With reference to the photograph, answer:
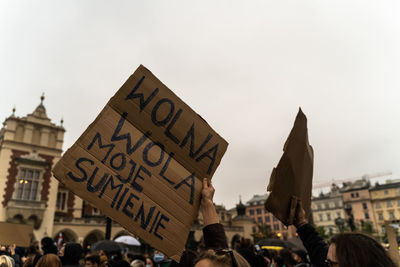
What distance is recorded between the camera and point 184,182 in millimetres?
2561

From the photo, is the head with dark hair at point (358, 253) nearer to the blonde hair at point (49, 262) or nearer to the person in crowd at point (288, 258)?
the blonde hair at point (49, 262)

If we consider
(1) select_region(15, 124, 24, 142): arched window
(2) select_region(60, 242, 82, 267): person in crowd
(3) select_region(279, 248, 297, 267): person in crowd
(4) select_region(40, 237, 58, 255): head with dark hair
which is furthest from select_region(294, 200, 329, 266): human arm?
(1) select_region(15, 124, 24, 142): arched window

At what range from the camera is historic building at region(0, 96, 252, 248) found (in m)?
27.4

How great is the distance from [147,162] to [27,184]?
100.0ft

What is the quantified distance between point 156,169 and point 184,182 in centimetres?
25

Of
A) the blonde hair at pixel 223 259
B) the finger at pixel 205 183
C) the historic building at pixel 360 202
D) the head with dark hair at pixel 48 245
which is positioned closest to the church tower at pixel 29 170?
the head with dark hair at pixel 48 245

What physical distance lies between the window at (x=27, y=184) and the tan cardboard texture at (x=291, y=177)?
30381 mm

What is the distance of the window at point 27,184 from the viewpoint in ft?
91.6

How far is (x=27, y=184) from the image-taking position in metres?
28.5

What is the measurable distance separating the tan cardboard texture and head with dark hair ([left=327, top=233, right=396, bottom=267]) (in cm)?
90

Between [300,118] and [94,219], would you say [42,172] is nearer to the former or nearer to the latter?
[94,219]

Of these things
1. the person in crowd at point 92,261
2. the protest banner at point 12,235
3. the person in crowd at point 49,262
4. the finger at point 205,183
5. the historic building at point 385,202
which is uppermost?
the historic building at point 385,202

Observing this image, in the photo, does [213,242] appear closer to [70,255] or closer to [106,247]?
[70,255]

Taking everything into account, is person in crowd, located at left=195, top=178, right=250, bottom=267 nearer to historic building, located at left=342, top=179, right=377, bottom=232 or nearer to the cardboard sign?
the cardboard sign
